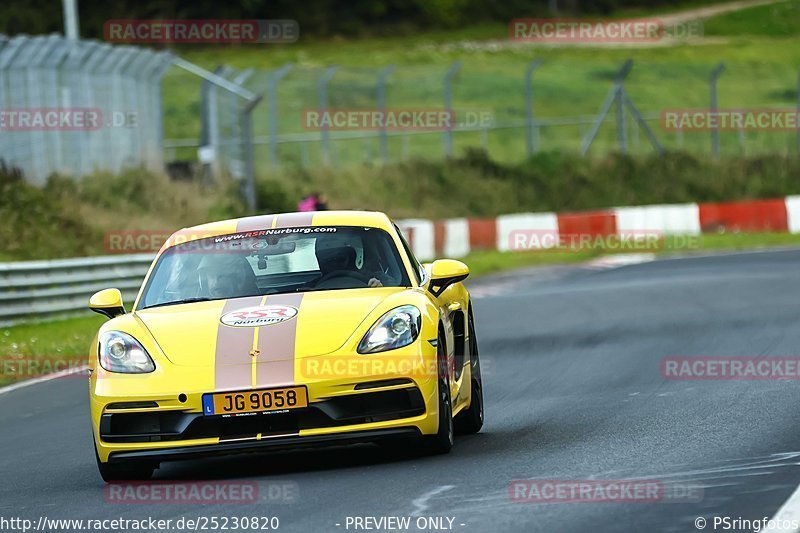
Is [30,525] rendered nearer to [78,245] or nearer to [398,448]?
[398,448]

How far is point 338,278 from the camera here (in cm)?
889

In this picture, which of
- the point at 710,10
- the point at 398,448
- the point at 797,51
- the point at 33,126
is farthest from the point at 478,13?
the point at 398,448

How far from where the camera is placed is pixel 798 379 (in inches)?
434

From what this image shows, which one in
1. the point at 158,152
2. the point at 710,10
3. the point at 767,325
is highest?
the point at 710,10

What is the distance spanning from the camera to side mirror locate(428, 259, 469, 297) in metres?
8.85

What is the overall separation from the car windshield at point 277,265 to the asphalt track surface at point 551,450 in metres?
0.89

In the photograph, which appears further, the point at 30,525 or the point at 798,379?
the point at 798,379

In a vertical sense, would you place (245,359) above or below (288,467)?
above

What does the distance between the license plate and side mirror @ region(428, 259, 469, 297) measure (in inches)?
55.2

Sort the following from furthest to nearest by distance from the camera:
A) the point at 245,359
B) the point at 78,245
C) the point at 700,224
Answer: the point at 700,224, the point at 78,245, the point at 245,359

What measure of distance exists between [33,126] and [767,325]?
13.8m
